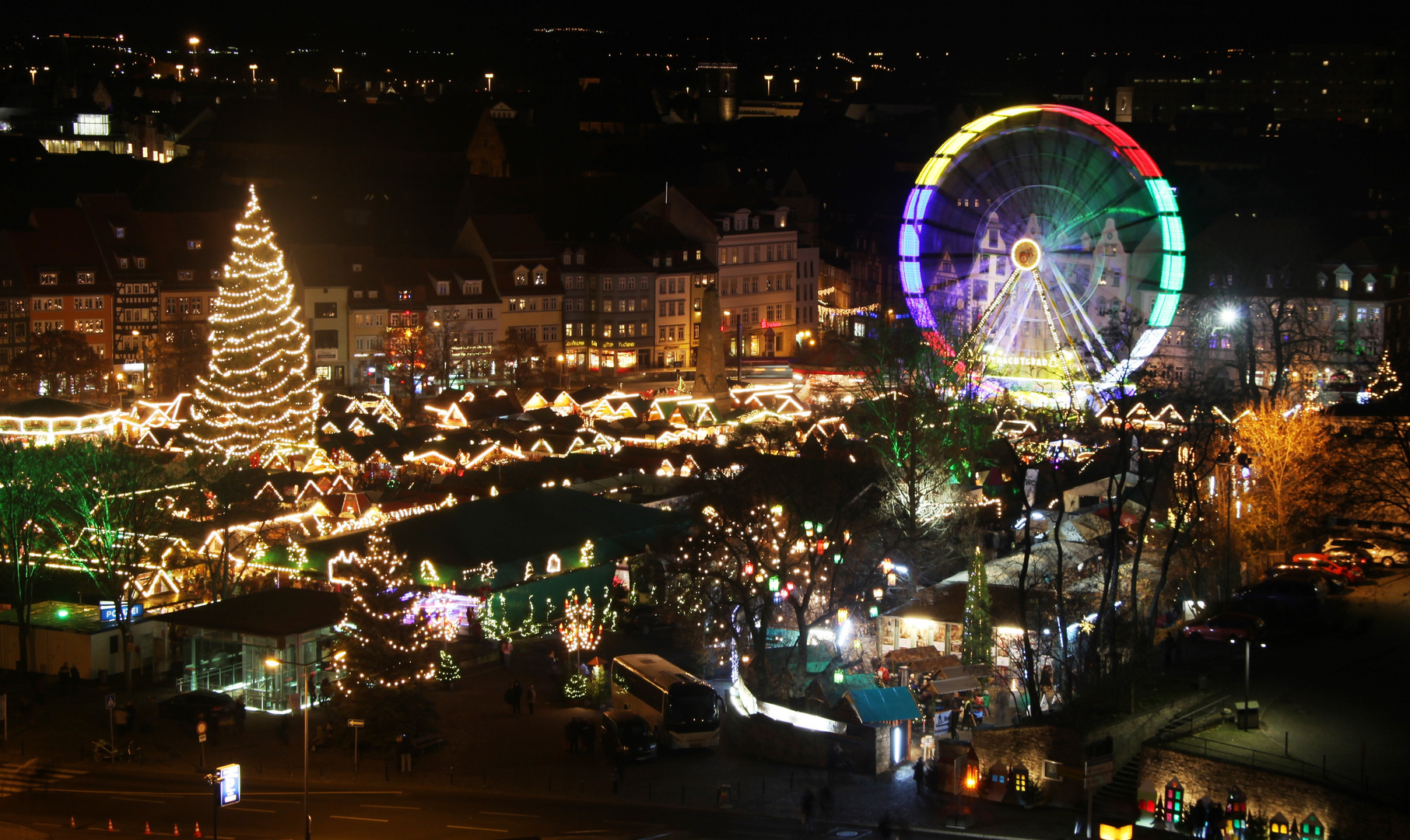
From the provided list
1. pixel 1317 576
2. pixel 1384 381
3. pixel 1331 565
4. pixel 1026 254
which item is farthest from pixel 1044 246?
pixel 1317 576

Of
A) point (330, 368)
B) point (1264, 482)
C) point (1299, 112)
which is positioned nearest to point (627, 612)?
point (1264, 482)

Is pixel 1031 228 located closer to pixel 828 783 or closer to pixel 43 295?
pixel 828 783

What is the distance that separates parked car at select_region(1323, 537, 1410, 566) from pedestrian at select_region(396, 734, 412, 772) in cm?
2371

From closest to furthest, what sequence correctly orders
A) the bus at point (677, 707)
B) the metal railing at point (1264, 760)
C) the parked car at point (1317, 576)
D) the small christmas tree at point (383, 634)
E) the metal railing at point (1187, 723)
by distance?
the metal railing at point (1264, 760) → the metal railing at point (1187, 723) → the bus at point (677, 707) → the small christmas tree at point (383, 634) → the parked car at point (1317, 576)

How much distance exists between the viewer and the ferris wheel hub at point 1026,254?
2133 inches

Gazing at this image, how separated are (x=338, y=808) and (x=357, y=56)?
447 ft

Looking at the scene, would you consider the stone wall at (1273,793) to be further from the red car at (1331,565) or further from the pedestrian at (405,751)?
the red car at (1331,565)

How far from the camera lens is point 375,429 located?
5822cm

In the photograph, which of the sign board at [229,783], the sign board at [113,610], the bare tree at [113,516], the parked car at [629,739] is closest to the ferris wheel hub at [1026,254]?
the bare tree at [113,516]

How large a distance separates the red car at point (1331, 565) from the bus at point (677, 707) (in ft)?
50.6

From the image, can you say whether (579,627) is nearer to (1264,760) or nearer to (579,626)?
(579,626)

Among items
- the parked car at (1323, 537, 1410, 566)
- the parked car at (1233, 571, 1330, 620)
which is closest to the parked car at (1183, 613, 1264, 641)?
the parked car at (1233, 571, 1330, 620)

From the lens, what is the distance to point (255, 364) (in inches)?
2202

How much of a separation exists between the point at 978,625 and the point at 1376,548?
14720 millimetres
